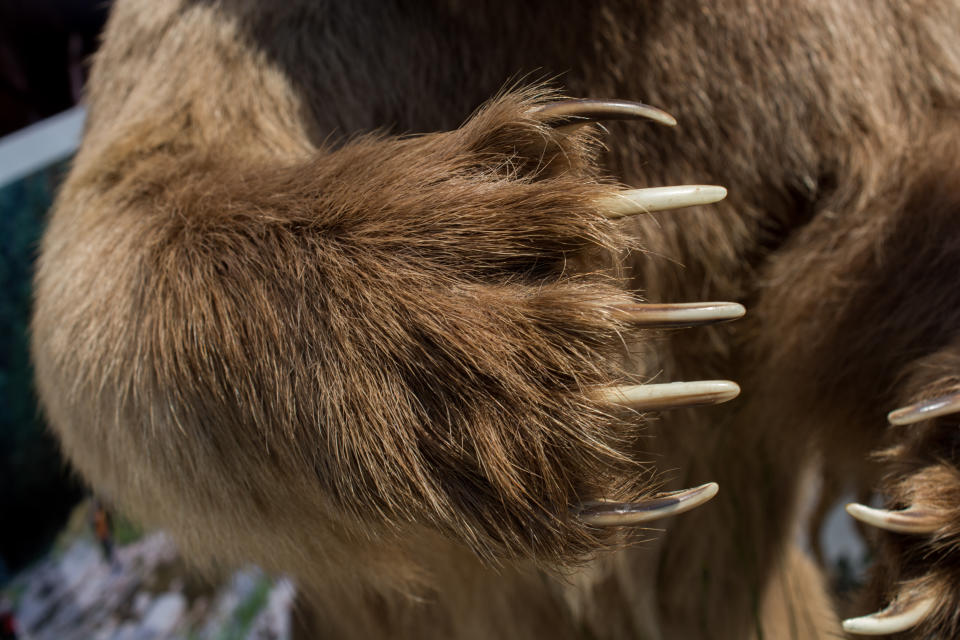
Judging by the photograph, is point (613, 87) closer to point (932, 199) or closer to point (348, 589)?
point (932, 199)

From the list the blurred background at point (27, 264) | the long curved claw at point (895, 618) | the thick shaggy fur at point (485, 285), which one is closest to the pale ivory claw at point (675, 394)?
the thick shaggy fur at point (485, 285)

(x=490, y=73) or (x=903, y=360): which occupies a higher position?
(x=490, y=73)

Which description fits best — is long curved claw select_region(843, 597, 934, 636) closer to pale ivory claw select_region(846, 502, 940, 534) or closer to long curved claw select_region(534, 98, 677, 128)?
pale ivory claw select_region(846, 502, 940, 534)

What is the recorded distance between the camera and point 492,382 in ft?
2.19

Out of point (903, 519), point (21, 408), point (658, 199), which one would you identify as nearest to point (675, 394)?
point (658, 199)

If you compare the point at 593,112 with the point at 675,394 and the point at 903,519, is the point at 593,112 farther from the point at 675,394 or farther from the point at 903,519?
the point at 903,519

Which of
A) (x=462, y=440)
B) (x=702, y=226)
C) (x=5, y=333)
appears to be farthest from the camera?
(x=5, y=333)

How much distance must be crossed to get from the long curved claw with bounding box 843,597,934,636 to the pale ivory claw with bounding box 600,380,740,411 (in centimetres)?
→ 30

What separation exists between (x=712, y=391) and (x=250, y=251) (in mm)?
470

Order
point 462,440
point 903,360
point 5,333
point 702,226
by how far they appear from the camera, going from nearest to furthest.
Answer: point 462,440 → point 903,360 → point 702,226 → point 5,333

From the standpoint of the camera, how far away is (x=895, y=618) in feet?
2.45

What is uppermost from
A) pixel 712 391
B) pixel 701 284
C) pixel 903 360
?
pixel 712 391

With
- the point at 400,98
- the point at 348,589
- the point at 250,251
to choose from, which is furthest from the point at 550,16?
the point at 348,589

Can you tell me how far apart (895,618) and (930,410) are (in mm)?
213
